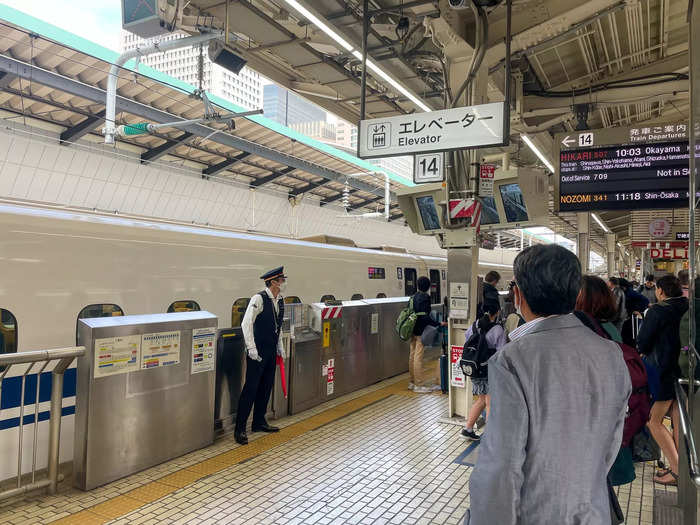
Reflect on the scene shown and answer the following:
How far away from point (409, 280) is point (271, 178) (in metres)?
7.41

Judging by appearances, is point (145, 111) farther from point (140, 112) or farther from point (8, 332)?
point (8, 332)

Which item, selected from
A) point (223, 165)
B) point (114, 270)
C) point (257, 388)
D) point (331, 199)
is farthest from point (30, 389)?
point (331, 199)

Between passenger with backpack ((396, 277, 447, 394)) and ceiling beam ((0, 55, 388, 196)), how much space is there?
6.34 metres

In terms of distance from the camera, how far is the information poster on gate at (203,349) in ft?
16.5

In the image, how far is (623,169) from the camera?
21.7 feet

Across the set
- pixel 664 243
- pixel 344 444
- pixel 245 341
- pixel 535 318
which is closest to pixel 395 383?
pixel 344 444

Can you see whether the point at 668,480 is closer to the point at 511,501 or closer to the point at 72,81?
the point at 511,501

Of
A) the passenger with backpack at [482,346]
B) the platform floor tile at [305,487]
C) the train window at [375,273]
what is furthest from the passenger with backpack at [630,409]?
the train window at [375,273]

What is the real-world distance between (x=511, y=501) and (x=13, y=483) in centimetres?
412

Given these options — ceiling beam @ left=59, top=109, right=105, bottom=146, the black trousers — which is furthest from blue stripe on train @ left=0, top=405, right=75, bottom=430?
ceiling beam @ left=59, top=109, right=105, bottom=146

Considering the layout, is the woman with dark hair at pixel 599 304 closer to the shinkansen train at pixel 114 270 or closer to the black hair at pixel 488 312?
the black hair at pixel 488 312

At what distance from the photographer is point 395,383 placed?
8.45 metres

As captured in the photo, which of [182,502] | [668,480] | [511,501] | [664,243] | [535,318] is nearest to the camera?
[511,501]

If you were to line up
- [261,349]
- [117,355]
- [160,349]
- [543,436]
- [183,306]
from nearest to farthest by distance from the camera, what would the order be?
[543,436] → [117,355] → [160,349] → [261,349] → [183,306]
